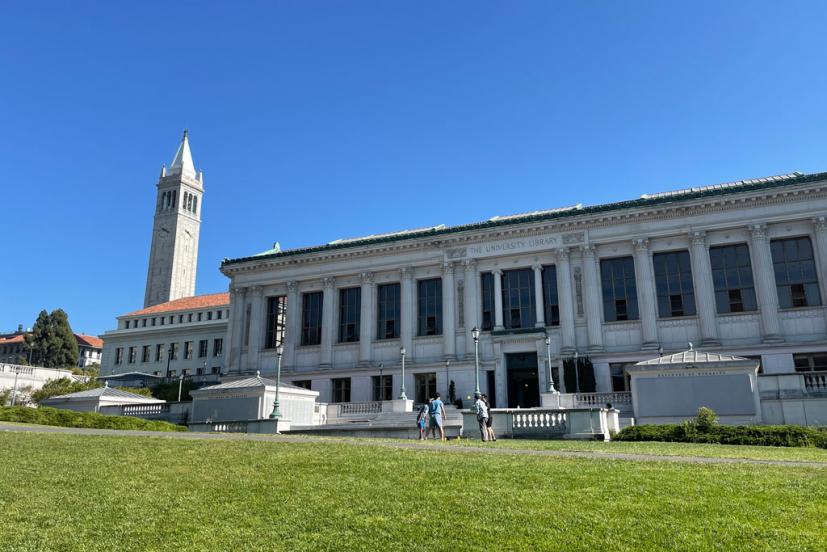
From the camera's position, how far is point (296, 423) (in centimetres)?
4003

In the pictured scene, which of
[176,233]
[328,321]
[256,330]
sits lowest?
[256,330]

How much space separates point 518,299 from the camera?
166 feet

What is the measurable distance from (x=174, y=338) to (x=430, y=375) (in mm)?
54933

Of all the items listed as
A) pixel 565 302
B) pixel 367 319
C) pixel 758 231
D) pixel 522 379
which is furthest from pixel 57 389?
pixel 758 231

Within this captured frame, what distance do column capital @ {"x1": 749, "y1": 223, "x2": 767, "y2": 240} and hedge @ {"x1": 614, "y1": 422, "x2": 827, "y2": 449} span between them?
2167 centimetres

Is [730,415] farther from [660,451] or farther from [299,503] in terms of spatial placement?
[299,503]

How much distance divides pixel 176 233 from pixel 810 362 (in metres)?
123

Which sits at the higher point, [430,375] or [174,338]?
[174,338]

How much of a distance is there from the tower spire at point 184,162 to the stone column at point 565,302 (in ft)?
376

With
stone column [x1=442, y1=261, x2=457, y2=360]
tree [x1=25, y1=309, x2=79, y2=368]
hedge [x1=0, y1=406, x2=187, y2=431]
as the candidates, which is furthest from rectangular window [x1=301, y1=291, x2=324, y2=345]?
tree [x1=25, y1=309, x2=79, y2=368]

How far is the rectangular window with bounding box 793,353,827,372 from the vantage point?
40.8 metres

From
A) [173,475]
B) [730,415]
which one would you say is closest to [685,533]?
[173,475]

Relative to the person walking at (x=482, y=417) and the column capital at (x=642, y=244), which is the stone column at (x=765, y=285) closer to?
the column capital at (x=642, y=244)

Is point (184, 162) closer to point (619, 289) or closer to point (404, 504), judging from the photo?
point (619, 289)
